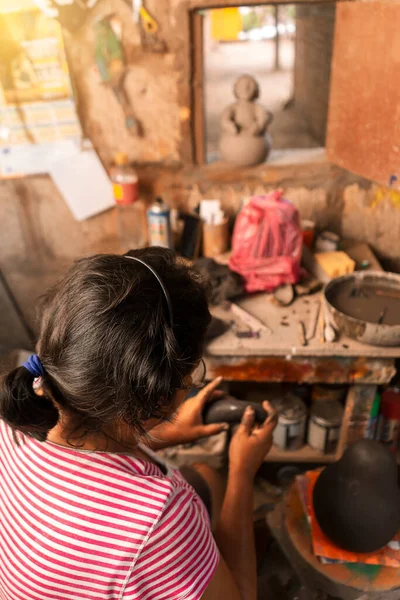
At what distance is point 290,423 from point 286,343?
41 cm

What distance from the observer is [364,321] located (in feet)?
4.77

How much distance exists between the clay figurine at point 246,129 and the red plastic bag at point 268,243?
24 centimetres

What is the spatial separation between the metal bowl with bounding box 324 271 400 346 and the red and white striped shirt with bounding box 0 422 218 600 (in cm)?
82

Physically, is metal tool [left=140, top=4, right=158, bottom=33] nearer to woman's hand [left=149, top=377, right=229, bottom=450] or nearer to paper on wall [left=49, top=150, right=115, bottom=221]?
paper on wall [left=49, top=150, right=115, bottom=221]

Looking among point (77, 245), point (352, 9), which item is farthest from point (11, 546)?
point (352, 9)

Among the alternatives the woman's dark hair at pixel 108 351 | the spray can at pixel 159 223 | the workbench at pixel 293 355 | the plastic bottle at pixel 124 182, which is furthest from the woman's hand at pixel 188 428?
the plastic bottle at pixel 124 182

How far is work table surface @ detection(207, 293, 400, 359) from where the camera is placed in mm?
1488

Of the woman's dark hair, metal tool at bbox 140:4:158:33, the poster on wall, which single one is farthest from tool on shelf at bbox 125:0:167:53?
the woman's dark hair

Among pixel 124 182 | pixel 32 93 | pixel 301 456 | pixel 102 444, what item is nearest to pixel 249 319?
pixel 301 456

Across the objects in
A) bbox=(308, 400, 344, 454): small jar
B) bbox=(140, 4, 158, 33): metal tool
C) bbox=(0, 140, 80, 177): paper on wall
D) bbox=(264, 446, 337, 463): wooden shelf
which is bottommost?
bbox=(264, 446, 337, 463): wooden shelf

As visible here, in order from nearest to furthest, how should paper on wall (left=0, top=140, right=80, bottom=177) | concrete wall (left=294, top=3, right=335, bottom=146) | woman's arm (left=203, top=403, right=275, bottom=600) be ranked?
1. woman's arm (left=203, top=403, right=275, bottom=600)
2. paper on wall (left=0, top=140, right=80, bottom=177)
3. concrete wall (left=294, top=3, right=335, bottom=146)

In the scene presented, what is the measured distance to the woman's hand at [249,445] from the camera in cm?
125

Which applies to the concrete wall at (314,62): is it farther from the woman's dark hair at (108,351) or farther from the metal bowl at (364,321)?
the woman's dark hair at (108,351)

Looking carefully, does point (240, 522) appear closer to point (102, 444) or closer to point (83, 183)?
point (102, 444)
